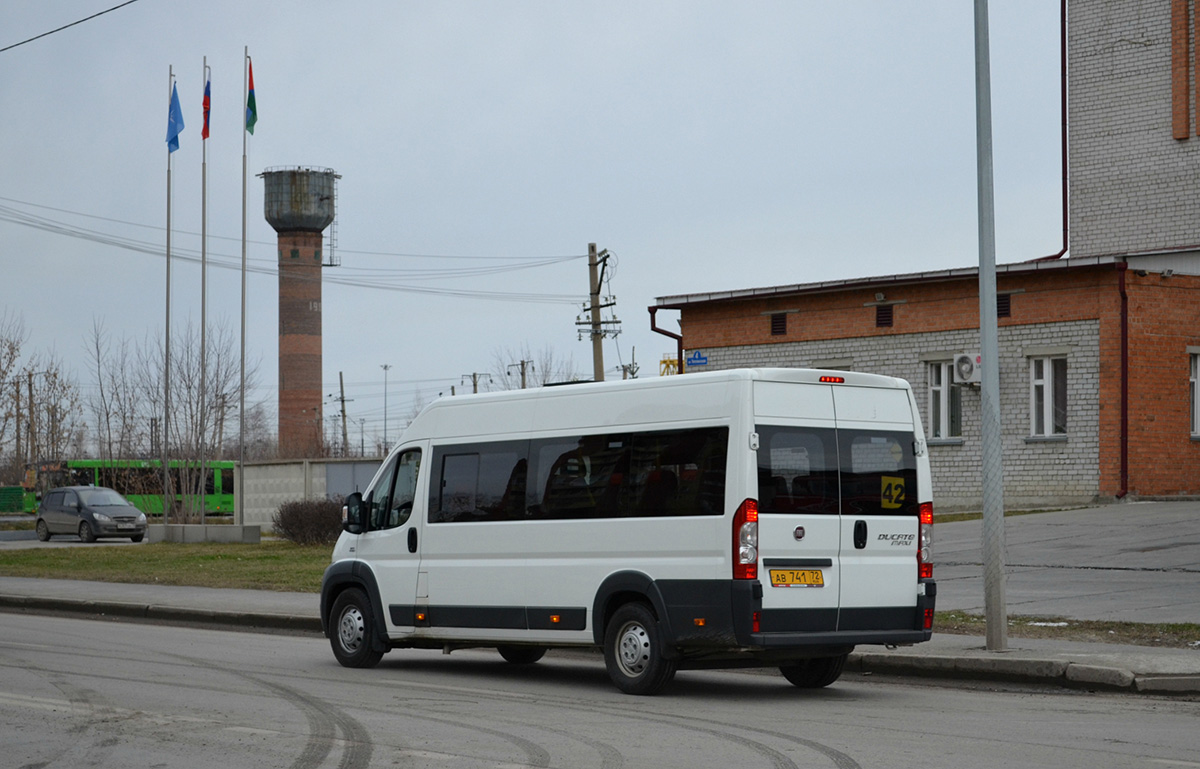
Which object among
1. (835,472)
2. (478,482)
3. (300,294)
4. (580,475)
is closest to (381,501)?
(478,482)

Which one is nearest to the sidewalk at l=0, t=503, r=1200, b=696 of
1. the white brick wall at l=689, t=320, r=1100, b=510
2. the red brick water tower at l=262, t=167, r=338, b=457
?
the white brick wall at l=689, t=320, r=1100, b=510

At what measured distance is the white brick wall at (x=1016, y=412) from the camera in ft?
105

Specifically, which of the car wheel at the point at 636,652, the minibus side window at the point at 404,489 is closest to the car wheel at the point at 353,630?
→ the minibus side window at the point at 404,489

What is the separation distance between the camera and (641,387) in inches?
446

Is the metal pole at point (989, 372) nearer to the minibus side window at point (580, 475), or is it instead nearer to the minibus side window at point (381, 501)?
the minibus side window at point (580, 475)

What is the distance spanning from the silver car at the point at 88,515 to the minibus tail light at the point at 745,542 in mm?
36214

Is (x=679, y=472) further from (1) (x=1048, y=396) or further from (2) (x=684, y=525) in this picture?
(1) (x=1048, y=396)

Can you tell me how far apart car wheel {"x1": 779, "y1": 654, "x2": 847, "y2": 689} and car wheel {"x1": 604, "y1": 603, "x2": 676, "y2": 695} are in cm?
120

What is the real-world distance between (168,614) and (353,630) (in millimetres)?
7229

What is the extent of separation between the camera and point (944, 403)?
34.8 metres

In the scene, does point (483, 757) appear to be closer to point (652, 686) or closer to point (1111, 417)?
point (652, 686)

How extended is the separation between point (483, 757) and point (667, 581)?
308 centimetres

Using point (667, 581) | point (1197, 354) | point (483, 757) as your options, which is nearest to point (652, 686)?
point (667, 581)

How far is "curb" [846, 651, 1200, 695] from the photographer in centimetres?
1077
